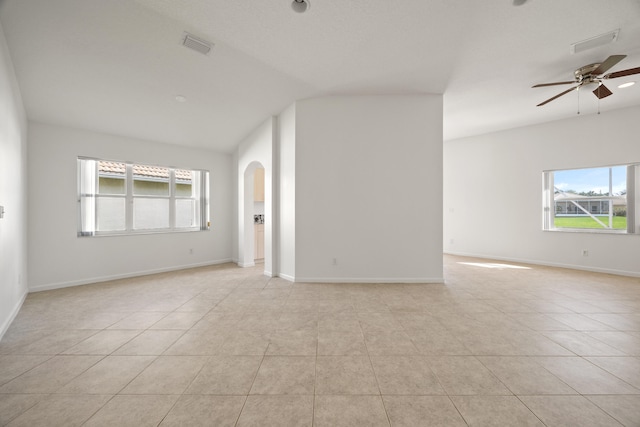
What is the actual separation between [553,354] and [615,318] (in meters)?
1.59

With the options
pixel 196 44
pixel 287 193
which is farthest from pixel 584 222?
pixel 196 44

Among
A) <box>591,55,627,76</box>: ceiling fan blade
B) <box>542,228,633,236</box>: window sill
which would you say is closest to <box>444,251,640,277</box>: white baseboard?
<box>542,228,633,236</box>: window sill

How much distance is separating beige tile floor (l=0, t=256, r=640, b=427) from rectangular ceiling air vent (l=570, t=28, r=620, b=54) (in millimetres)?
3277

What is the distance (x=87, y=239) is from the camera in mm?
4375

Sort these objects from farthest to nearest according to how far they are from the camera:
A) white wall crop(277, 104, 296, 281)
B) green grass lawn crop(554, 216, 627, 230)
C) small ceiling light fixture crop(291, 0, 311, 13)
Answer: green grass lawn crop(554, 216, 627, 230) → white wall crop(277, 104, 296, 281) → small ceiling light fixture crop(291, 0, 311, 13)

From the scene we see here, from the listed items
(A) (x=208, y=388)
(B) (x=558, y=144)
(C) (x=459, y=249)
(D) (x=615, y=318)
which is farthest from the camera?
(C) (x=459, y=249)

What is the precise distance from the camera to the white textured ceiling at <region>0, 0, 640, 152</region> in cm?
240

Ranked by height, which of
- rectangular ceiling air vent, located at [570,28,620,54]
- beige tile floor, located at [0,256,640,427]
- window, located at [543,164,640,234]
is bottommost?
beige tile floor, located at [0,256,640,427]

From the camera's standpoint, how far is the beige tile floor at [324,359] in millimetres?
1495

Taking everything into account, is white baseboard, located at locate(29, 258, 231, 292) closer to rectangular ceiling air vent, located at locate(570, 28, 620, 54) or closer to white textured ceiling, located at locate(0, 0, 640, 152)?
white textured ceiling, located at locate(0, 0, 640, 152)

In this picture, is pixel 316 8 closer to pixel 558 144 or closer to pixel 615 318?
pixel 615 318

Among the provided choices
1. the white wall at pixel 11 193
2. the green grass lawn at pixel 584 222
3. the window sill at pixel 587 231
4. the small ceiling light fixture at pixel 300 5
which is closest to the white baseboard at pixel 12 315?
the white wall at pixel 11 193

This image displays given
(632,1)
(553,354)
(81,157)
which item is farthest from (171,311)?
(632,1)

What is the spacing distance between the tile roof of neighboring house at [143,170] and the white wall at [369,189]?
126 inches
